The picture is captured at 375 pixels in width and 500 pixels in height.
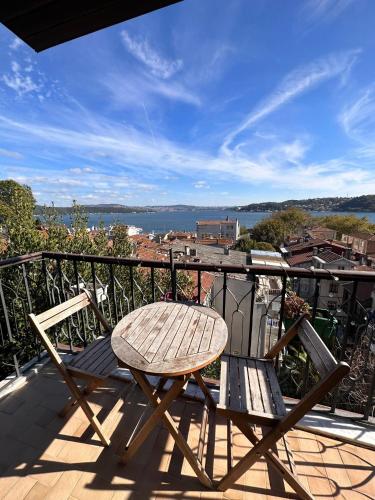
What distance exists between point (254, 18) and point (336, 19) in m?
1.92

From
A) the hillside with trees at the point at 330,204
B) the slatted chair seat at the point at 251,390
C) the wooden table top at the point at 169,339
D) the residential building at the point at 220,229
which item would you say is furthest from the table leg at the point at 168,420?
the hillside with trees at the point at 330,204

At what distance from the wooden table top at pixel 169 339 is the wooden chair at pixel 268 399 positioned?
0.31 meters

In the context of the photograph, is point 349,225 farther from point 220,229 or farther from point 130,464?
point 130,464

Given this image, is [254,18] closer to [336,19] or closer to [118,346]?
[336,19]

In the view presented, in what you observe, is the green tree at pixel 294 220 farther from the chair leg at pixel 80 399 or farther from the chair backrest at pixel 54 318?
the chair leg at pixel 80 399

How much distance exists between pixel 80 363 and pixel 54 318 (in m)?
0.40

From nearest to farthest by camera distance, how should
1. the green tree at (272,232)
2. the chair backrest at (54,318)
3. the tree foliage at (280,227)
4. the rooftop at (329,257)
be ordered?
the chair backrest at (54,318), the rooftop at (329,257), the green tree at (272,232), the tree foliage at (280,227)

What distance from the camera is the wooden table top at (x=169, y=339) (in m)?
1.25

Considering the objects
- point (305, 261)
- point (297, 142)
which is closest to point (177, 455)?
point (297, 142)

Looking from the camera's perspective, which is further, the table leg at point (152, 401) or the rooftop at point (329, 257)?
the rooftop at point (329, 257)

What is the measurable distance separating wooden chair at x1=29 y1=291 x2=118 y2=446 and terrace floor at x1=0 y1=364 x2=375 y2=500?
17 centimetres

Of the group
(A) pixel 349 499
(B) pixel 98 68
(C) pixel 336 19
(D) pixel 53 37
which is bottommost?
(A) pixel 349 499

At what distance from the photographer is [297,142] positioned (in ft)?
60.1

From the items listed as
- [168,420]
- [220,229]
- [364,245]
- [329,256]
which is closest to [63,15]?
[168,420]
